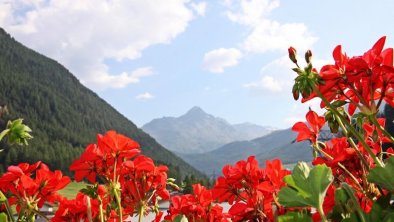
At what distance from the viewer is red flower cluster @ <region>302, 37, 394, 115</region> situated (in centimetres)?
153

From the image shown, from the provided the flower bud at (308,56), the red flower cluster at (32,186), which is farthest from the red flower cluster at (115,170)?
the flower bud at (308,56)

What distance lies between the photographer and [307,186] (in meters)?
1.39

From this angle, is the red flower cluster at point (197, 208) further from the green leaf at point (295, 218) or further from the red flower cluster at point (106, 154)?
the green leaf at point (295, 218)

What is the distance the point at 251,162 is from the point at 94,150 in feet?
2.45

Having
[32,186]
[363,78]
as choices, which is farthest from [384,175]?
[32,186]

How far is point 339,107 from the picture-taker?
1.65 meters

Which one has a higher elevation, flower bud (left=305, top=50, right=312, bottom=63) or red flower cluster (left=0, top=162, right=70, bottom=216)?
flower bud (left=305, top=50, right=312, bottom=63)

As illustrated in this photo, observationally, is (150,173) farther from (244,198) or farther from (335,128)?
(335,128)

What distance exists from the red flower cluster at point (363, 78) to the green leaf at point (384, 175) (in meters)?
0.20

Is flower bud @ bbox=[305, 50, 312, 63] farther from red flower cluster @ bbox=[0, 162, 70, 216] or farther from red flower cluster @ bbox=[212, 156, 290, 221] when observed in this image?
red flower cluster @ bbox=[0, 162, 70, 216]

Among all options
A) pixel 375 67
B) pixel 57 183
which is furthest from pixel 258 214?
pixel 57 183

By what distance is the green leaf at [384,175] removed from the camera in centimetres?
137

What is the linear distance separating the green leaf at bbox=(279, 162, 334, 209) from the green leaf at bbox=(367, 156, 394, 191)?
12 cm

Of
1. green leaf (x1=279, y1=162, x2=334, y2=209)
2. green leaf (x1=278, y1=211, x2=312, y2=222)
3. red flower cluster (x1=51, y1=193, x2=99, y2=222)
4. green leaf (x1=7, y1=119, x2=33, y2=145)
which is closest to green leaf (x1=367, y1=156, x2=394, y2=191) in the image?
green leaf (x1=279, y1=162, x2=334, y2=209)
